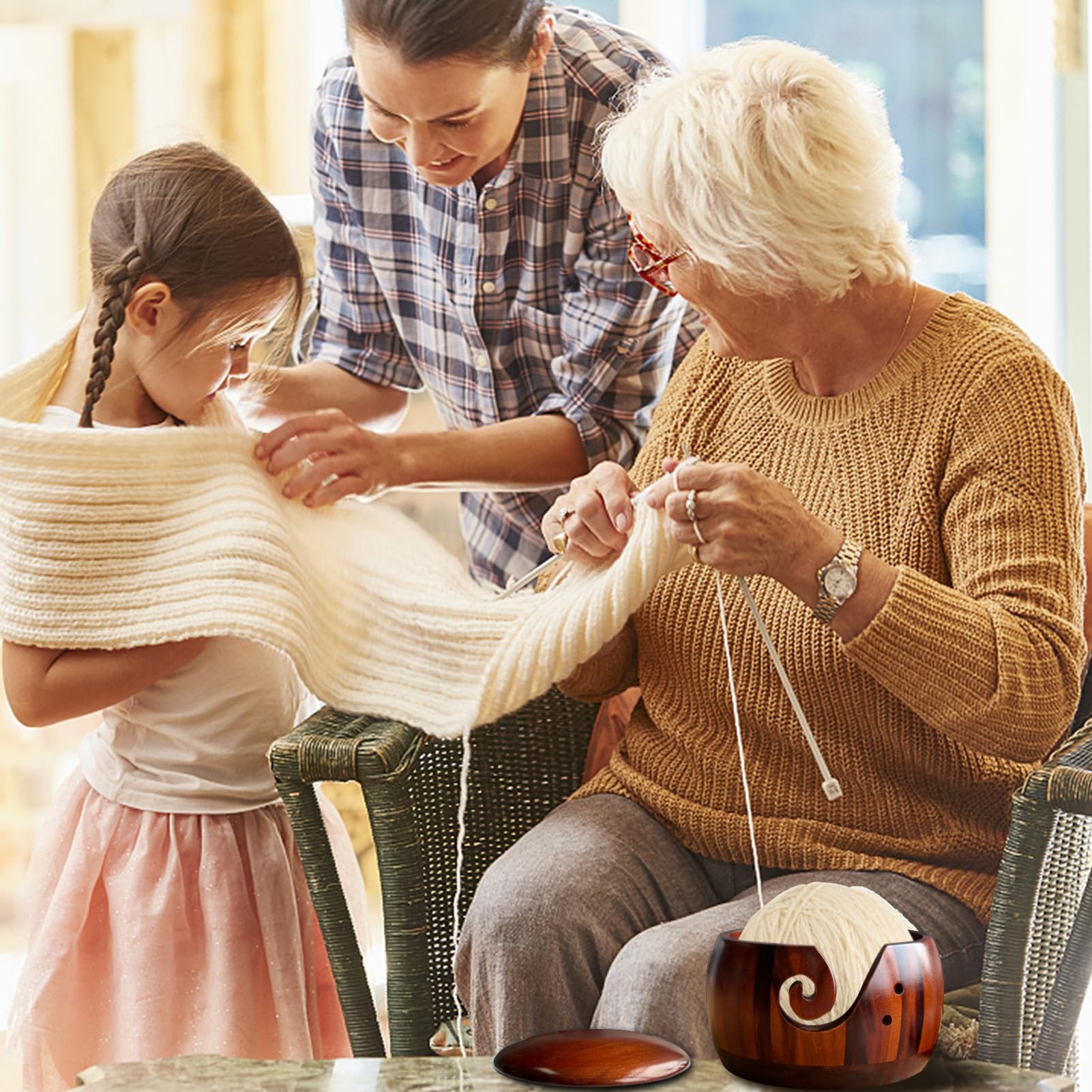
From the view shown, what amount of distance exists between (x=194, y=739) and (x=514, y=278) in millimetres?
747

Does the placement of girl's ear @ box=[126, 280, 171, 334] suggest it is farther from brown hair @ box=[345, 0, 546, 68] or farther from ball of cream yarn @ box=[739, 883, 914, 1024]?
Result: ball of cream yarn @ box=[739, 883, 914, 1024]

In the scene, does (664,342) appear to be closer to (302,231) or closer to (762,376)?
(762,376)

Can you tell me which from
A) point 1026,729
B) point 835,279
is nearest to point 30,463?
point 835,279

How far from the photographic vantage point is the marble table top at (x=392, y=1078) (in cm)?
113

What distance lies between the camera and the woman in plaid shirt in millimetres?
1636

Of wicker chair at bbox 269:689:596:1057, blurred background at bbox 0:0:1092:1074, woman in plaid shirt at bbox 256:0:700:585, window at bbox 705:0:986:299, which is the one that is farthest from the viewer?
window at bbox 705:0:986:299

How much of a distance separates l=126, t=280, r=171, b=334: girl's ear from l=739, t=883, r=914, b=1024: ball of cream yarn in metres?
0.82

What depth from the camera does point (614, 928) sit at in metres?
1.47

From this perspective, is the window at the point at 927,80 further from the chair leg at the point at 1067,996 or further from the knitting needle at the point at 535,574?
the chair leg at the point at 1067,996

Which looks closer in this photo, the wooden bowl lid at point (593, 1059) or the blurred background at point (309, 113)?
the wooden bowl lid at point (593, 1059)

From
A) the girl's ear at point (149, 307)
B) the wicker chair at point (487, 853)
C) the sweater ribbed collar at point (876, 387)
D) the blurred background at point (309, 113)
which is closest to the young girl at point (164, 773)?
the girl's ear at point (149, 307)

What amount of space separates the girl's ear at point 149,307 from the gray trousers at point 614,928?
64cm

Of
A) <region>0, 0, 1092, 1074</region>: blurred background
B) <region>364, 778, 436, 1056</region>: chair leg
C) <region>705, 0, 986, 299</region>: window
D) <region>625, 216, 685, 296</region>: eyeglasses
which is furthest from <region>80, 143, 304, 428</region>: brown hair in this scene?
<region>705, 0, 986, 299</region>: window

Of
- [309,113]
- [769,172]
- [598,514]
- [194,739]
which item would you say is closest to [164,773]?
[194,739]
